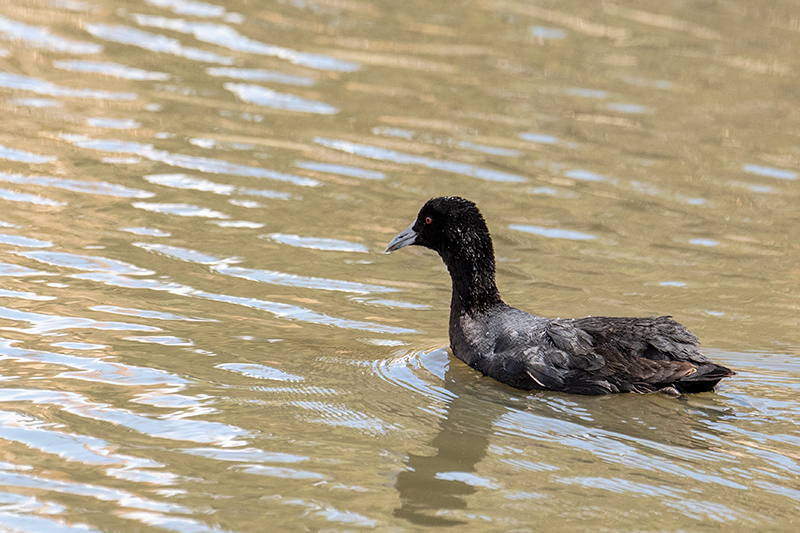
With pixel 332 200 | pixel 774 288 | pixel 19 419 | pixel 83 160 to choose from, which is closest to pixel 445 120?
pixel 332 200

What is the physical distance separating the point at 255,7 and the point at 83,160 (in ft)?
21.1

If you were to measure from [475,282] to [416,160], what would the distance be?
184 inches

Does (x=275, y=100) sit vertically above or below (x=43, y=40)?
below

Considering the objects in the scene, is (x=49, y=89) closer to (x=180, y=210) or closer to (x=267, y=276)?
(x=180, y=210)

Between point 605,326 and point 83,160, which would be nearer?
point 605,326

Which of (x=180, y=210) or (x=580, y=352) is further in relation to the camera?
(x=180, y=210)

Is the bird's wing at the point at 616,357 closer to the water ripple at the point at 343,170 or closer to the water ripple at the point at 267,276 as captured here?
the water ripple at the point at 267,276

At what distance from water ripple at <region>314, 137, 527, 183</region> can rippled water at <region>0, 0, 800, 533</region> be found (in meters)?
0.04

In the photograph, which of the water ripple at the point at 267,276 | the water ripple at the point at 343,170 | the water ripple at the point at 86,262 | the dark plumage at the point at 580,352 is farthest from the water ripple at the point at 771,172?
the water ripple at the point at 86,262

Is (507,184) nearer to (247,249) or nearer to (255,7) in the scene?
(247,249)

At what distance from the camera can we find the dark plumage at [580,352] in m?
7.08

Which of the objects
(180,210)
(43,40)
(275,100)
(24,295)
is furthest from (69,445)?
(43,40)

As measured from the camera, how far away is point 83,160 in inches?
467

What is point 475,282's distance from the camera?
816cm
